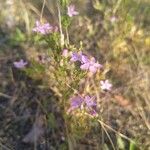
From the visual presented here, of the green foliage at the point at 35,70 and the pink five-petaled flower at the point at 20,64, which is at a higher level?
the pink five-petaled flower at the point at 20,64

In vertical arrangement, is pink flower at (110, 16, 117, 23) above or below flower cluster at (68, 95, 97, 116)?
above

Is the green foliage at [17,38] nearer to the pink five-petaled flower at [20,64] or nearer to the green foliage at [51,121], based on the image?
the pink five-petaled flower at [20,64]

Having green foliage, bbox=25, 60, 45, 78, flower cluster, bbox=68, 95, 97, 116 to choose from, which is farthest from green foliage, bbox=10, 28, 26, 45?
flower cluster, bbox=68, 95, 97, 116

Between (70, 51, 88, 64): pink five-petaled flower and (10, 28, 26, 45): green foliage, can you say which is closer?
(70, 51, 88, 64): pink five-petaled flower

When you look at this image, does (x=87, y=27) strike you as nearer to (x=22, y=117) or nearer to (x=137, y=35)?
(x=137, y=35)

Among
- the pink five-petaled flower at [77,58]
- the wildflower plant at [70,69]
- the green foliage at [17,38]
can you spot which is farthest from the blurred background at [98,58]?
the pink five-petaled flower at [77,58]

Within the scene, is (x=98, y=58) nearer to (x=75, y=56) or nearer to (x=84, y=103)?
(x=84, y=103)

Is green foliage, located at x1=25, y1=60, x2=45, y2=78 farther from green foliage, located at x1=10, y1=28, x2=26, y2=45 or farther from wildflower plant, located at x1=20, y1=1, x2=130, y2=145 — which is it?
green foliage, located at x1=10, y1=28, x2=26, y2=45

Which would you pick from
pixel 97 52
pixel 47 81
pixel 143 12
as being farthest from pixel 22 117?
pixel 143 12
